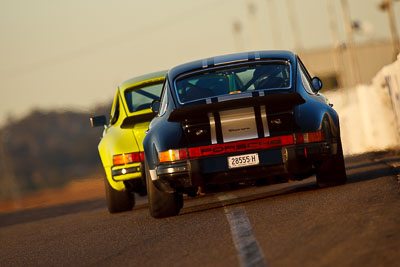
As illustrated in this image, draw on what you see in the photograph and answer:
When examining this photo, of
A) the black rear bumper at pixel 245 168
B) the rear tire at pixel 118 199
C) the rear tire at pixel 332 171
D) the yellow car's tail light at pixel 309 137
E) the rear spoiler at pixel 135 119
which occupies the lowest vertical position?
the rear tire at pixel 118 199

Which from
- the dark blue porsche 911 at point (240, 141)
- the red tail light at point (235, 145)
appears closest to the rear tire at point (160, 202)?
the dark blue porsche 911 at point (240, 141)

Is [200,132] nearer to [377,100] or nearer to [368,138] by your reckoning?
[377,100]

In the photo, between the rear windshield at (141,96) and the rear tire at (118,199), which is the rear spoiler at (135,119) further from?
the rear tire at (118,199)

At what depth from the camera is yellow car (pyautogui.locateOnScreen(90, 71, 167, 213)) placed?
12.1 metres

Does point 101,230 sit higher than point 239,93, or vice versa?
point 239,93

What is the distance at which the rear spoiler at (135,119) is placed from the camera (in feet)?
41.0

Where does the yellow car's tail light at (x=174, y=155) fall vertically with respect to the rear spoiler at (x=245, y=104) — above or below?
below

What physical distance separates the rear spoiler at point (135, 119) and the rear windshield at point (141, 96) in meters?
0.52

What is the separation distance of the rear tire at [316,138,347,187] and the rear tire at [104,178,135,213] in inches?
141

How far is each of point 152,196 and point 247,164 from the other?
1252mm

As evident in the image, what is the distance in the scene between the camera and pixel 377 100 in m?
19.4

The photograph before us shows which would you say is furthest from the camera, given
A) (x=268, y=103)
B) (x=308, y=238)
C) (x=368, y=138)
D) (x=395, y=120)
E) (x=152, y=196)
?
(x=368, y=138)

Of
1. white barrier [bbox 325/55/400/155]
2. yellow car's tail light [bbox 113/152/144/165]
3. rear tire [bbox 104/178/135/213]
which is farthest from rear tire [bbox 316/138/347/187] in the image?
white barrier [bbox 325/55/400/155]

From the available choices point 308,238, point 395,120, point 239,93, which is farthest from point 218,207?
point 395,120
